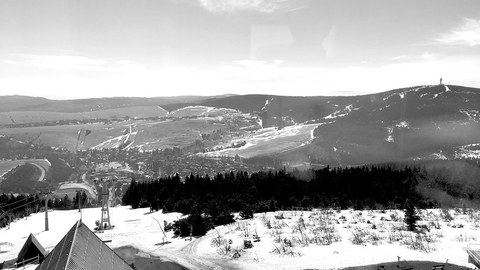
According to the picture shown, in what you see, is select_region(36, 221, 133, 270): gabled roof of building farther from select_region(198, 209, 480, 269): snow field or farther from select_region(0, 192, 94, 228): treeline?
select_region(0, 192, 94, 228): treeline

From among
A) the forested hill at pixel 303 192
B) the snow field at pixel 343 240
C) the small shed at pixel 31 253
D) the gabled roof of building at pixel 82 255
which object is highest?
the gabled roof of building at pixel 82 255

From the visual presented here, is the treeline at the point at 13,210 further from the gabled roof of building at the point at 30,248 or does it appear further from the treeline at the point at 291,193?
the gabled roof of building at the point at 30,248

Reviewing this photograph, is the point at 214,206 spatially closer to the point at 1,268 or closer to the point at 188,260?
the point at 188,260

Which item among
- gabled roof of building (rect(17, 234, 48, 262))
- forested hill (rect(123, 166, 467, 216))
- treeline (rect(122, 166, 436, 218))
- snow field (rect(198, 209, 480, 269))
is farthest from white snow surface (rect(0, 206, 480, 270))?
forested hill (rect(123, 166, 467, 216))

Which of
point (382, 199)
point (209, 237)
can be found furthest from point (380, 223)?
point (382, 199)

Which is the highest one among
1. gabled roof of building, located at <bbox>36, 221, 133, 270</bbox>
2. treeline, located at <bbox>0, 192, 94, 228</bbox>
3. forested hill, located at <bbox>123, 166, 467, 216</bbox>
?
gabled roof of building, located at <bbox>36, 221, 133, 270</bbox>

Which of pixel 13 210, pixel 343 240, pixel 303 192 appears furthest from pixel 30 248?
pixel 13 210

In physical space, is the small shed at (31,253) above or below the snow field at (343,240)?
below

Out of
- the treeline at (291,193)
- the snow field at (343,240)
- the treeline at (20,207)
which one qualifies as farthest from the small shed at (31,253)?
the treeline at (20,207)
